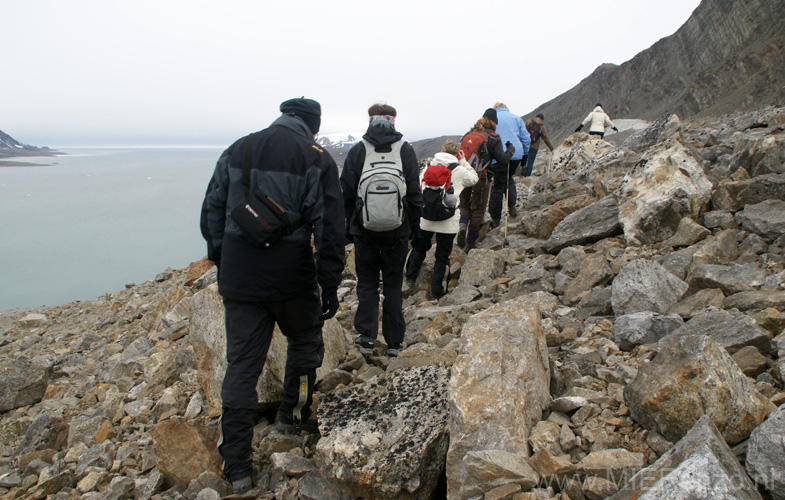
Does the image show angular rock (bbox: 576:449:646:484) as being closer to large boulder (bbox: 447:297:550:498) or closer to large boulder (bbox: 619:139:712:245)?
large boulder (bbox: 447:297:550:498)

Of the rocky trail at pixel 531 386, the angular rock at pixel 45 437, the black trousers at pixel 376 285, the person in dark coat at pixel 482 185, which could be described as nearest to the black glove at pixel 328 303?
the rocky trail at pixel 531 386

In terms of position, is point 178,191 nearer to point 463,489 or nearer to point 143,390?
point 143,390

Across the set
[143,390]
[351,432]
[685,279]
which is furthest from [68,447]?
[685,279]

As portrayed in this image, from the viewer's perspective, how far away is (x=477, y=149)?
8297mm

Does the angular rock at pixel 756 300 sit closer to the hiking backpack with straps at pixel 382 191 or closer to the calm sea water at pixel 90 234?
the hiking backpack with straps at pixel 382 191

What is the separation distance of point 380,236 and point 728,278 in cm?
359

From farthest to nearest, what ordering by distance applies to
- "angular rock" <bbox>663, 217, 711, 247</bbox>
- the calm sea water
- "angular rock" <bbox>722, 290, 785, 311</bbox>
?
the calm sea water
"angular rock" <bbox>663, 217, 711, 247</bbox>
"angular rock" <bbox>722, 290, 785, 311</bbox>

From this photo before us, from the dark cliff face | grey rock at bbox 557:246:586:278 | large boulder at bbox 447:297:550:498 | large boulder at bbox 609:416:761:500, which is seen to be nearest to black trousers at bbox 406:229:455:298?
grey rock at bbox 557:246:586:278

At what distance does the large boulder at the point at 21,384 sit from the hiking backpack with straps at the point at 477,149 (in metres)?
7.57

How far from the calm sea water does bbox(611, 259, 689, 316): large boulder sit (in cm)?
1932

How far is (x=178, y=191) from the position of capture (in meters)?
31.7

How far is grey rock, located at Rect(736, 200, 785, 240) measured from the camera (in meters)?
5.62

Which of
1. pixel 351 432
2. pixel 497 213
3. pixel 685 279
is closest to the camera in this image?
pixel 351 432

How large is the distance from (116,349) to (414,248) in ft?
19.1
